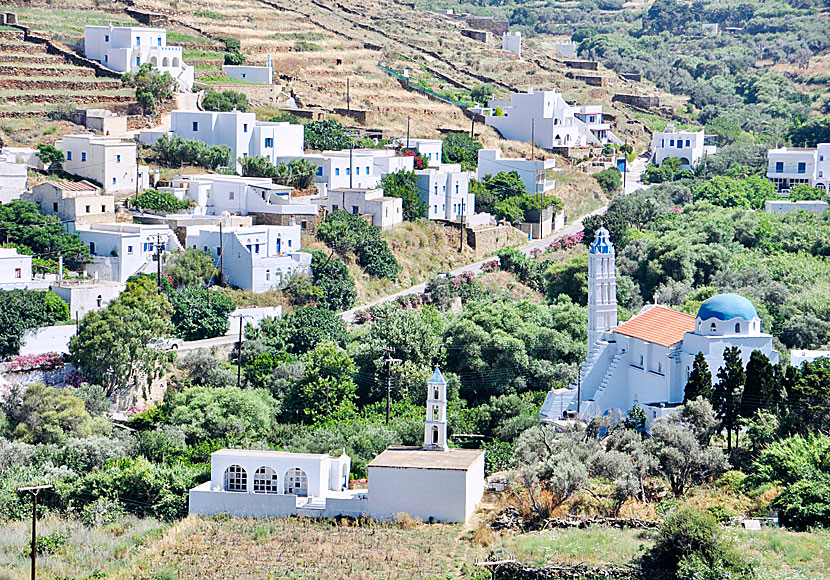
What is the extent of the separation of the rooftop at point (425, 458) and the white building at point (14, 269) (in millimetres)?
14282

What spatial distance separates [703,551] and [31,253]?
25.5m

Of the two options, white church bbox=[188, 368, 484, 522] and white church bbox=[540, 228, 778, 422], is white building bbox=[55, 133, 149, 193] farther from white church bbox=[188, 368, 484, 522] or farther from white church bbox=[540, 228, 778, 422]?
white church bbox=[188, 368, 484, 522]

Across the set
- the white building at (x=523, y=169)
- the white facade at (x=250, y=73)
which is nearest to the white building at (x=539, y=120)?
the white building at (x=523, y=169)

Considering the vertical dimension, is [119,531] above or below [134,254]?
below

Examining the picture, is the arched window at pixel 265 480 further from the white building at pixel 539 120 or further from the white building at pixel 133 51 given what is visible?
the white building at pixel 539 120

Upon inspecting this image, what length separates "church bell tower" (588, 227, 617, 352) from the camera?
41.2 meters

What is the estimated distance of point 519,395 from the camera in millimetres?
42062

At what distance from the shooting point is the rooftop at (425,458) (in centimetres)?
3244

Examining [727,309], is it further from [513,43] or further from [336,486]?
[513,43]

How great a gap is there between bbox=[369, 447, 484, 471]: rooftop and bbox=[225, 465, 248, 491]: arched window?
285cm

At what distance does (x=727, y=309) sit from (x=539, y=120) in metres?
Result: 33.5

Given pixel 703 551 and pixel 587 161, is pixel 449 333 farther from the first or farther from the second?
pixel 587 161

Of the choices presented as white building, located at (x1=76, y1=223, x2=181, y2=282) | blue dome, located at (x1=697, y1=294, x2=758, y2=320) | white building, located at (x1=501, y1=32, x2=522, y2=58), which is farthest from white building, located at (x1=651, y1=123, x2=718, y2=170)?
blue dome, located at (x1=697, y1=294, x2=758, y2=320)

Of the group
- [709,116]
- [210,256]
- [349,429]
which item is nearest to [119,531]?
[349,429]
